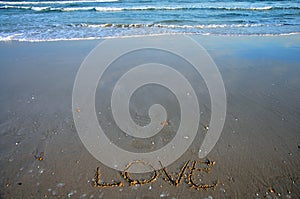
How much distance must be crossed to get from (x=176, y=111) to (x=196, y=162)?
1.35m

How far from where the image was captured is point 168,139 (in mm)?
3836

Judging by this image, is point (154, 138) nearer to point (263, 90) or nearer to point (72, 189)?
point (72, 189)

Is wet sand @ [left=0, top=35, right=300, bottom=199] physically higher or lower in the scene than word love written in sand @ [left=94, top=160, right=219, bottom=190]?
higher

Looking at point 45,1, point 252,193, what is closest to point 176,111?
point 252,193

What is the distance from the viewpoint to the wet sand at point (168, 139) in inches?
116

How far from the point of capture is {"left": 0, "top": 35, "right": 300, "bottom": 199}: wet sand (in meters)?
2.95

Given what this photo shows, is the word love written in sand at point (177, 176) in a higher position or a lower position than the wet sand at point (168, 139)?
lower

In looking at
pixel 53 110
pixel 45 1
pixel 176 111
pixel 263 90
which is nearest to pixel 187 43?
pixel 263 90

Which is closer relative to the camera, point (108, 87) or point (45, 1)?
point (108, 87)

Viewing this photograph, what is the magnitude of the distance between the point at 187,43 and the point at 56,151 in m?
6.65

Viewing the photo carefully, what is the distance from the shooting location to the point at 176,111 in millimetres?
4543

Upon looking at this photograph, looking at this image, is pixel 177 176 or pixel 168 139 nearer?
pixel 177 176

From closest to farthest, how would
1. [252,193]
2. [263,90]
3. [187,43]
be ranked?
[252,193] → [263,90] → [187,43]

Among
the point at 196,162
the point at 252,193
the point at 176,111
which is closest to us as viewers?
the point at 252,193
